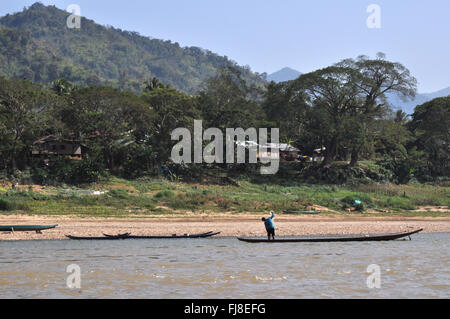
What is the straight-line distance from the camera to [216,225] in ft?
125

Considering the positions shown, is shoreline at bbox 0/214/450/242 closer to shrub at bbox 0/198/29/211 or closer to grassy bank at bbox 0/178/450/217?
shrub at bbox 0/198/29/211

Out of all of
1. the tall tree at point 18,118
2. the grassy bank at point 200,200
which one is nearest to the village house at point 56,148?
the tall tree at point 18,118

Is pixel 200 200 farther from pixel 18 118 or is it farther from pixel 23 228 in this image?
pixel 18 118

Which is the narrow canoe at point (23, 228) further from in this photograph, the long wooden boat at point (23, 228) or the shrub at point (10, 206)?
the shrub at point (10, 206)

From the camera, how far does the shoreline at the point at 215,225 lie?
112 feet

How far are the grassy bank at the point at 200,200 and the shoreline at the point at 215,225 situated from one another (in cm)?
213

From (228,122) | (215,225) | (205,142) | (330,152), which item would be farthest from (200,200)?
(330,152)

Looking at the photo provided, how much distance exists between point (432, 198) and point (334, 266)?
111 ft

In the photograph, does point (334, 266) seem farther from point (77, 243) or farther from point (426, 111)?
point (426, 111)

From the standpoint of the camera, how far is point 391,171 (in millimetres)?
72062

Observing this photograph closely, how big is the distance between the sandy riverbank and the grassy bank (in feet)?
7.54

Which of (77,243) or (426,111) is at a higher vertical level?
(426,111)
